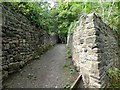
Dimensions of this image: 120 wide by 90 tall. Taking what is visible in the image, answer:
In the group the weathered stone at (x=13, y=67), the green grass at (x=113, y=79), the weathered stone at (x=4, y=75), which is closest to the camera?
the green grass at (x=113, y=79)

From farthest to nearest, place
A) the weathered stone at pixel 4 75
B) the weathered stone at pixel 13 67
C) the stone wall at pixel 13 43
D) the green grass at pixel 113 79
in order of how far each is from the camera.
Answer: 1. the weathered stone at pixel 13 67
2. the stone wall at pixel 13 43
3. the weathered stone at pixel 4 75
4. the green grass at pixel 113 79

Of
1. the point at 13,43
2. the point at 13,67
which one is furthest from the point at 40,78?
the point at 13,43

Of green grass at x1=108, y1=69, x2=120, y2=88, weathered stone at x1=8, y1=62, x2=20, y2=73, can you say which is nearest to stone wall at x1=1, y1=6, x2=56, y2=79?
weathered stone at x1=8, y1=62, x2=20, y2=73

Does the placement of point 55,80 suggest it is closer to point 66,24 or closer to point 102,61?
point 102,61

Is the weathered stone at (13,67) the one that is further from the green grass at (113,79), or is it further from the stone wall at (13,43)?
the green grass at (113,79)

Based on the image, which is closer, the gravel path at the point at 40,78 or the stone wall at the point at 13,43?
the gravel path at the point at 40,78

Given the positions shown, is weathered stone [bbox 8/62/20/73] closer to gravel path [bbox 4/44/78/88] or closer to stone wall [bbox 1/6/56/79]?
stone wall [bbox 1/6/56/79]

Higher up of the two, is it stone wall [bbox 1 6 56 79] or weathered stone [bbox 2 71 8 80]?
stone wall [bbox 1 6 56 79]

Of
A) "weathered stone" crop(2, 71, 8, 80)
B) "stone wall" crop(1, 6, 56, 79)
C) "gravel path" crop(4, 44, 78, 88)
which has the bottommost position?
"gravel path" crop(4, 44, 78, 88)

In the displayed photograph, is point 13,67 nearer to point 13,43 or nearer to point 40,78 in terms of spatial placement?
point 13,43

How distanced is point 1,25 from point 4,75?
1529 millimetres

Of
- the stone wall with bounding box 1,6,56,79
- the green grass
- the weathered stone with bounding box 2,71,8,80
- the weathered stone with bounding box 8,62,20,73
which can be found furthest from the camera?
the weathered stone with bounding box 8,62,20,73

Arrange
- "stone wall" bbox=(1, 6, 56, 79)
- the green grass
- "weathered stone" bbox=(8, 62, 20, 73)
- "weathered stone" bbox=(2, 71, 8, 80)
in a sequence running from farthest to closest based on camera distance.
→ "weathered stone" bbox=(8, 62, 20, 73)
"stone wall" bbox=(1, 6, 56, 79)
"weathered stone" bbox=(2, 71, 8, 80)
the green grass

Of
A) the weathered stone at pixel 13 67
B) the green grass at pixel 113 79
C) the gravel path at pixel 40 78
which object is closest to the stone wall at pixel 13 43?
the weathered stone at pixel 13 67
